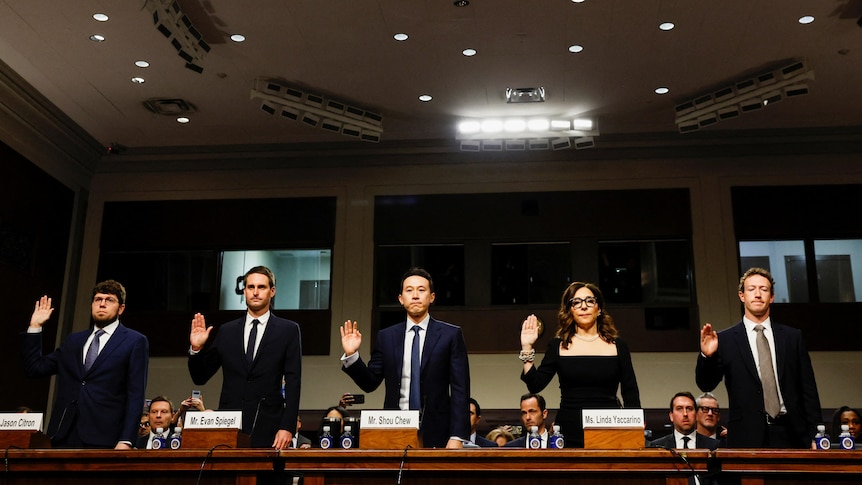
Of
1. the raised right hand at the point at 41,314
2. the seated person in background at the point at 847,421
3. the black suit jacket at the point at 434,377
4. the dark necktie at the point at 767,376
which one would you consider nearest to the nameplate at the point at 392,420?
the black suit jacket at the point at 434,377

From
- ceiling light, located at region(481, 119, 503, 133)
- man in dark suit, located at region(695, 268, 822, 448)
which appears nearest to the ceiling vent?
ceiling light, located at region(481, 119, 503, 133)

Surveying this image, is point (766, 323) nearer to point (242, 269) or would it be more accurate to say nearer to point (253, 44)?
point (253, 44)

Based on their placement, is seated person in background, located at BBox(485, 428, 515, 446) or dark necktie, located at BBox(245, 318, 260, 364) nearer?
dark necktie, located at BBox(245, 318, 260, 364)

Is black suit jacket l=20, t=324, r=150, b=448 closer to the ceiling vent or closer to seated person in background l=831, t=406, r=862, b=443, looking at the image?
the ceiling vent

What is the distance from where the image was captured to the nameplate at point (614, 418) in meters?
2.78

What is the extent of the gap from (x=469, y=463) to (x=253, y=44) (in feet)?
17.7

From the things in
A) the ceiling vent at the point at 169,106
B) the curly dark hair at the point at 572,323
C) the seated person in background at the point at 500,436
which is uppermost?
the ceiling vent at the point at 169,106

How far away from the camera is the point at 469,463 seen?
8.87 ft

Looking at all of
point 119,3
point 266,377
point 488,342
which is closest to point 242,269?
point 488,342

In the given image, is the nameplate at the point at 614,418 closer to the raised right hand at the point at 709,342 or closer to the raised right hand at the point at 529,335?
the raised right hand at the point at 529,335

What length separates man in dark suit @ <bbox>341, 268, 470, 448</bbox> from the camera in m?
3.53

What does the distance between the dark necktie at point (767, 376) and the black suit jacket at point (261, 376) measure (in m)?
2.12

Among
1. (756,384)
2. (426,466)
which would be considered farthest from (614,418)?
(756,384)

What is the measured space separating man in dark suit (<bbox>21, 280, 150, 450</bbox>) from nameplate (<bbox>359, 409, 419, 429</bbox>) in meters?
1.50
